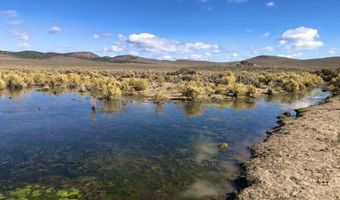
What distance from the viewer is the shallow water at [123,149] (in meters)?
15.2

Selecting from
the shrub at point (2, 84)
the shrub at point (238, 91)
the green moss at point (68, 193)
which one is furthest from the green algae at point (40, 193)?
the shrub at point (2, 84)

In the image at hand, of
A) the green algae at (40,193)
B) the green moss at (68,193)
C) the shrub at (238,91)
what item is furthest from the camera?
the shrub at (238,91)

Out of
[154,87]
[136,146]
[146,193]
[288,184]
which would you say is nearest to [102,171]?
[146,193]

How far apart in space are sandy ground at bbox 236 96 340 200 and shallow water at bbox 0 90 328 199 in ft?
3.75

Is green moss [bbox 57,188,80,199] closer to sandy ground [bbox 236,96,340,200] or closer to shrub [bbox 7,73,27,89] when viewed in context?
sandy ground [bbox 236,96,340,200]

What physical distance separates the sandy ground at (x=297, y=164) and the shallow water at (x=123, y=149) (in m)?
1.14

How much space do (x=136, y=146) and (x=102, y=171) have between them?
4383 mm

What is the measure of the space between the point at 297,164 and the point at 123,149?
8.88m

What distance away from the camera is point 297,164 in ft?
56.7

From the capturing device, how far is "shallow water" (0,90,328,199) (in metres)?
15.2

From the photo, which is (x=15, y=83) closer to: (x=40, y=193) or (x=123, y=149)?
(x=123, y=149)

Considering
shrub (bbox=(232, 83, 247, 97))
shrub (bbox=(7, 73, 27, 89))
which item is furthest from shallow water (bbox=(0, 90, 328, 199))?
shrub (bbox=(7, 73, 27, 89))

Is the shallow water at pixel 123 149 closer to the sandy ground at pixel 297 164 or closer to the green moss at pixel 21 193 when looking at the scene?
the green moss at pixel 21 193

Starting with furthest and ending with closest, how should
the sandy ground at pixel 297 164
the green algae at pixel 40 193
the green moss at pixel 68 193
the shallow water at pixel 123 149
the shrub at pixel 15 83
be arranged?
the shrub at pixel 15 83
the shallow water at pixel 123 149
the sandy ground at pixel 297 164
the green moss at pixel 68 193
the green algae at pixel 40 193
